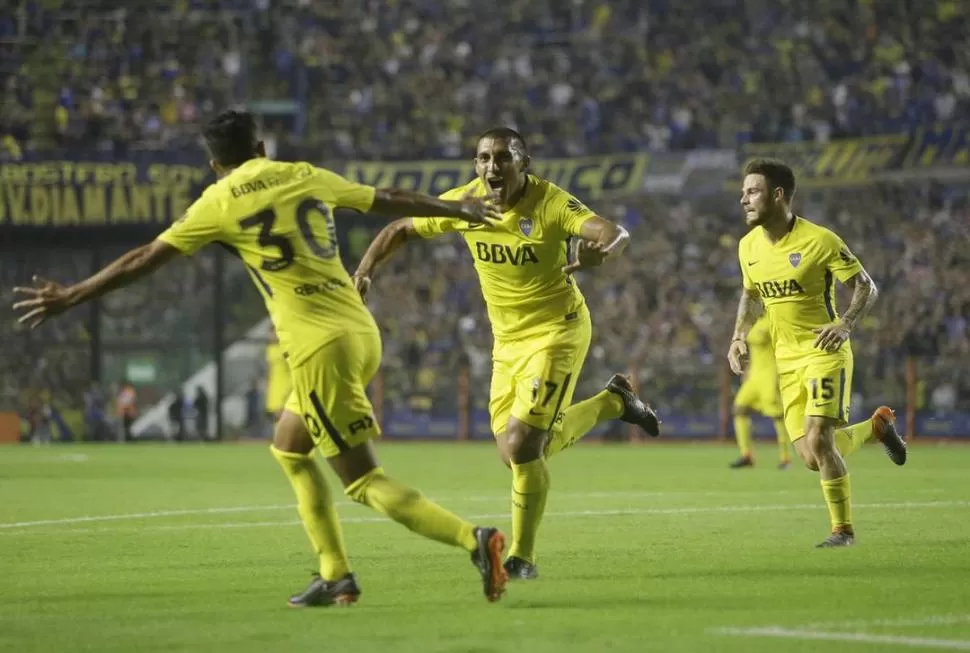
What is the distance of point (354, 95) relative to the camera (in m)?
36.7

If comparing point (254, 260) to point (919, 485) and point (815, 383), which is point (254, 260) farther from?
point (919, 485)

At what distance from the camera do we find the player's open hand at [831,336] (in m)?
11.2

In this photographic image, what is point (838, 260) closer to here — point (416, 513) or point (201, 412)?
point (416, 513)

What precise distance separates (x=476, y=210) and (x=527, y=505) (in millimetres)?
1989

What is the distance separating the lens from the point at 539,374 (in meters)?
9.91

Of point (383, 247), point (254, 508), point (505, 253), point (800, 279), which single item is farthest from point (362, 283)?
point (254, 508)

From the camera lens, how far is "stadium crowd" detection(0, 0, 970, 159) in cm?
3506

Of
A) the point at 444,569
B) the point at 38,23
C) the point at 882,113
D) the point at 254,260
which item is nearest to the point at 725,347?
the point at 882,113

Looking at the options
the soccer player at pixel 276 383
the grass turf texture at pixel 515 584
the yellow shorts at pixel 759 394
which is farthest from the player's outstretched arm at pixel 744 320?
the soccer player at pixel 276 383

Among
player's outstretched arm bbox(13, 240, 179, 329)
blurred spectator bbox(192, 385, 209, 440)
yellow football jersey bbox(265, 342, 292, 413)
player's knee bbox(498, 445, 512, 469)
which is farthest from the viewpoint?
blurred spectator bbox(192, 385, 209, 440)

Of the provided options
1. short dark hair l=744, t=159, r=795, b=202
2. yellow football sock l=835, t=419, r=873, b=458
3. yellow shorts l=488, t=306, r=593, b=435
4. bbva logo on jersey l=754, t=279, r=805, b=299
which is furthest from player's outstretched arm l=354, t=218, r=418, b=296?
yellow football sock l=835, t=419, r=873, b=458

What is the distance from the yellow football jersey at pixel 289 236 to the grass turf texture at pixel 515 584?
139cm

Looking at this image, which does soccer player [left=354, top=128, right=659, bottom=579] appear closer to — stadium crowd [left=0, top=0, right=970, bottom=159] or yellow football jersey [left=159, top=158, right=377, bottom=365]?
yellow football jersey [left=159, top=158, right=377, bottom=365]

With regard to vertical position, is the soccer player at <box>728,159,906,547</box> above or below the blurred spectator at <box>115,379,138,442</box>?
above
